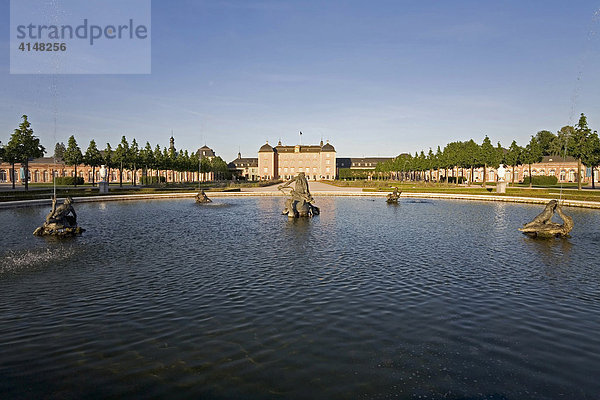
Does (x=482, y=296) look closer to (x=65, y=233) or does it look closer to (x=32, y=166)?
(x=65, y=233)

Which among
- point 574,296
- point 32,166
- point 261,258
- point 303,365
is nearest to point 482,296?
point 574,296

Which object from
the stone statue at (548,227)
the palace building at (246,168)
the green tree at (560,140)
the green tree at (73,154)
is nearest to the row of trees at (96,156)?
the green tree at (73,154)

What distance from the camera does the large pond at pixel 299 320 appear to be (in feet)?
19.0

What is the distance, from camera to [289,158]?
164 metres

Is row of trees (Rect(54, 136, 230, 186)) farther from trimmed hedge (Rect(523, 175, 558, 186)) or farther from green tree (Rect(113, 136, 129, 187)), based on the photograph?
trimmed hedge (Rect(523, 175, 558, 186))

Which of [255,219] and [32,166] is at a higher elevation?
[32,166]

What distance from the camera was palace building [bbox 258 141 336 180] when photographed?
158 meters

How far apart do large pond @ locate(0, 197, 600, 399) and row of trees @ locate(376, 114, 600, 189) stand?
3696cm

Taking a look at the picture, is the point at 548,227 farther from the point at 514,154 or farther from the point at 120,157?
the point at 120,157

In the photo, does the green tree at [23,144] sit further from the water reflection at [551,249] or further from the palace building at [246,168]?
the palace building at [246,168]

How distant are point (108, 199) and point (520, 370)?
43.5 meters

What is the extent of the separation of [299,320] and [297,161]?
156m

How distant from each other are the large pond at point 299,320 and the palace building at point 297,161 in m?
142

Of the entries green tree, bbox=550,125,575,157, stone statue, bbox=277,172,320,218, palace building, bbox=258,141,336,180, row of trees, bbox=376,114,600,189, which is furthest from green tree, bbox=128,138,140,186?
green tree, bbox=550,125,575,157
